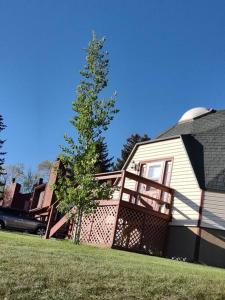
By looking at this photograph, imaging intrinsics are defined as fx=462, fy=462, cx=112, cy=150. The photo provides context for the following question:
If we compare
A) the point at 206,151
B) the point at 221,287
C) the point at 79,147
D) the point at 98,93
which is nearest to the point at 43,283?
the point at 221,287

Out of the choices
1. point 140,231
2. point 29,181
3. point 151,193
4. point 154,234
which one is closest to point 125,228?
point 140,231

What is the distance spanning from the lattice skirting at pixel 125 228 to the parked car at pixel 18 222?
10251 mm

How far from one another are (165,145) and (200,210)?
12.1 ft

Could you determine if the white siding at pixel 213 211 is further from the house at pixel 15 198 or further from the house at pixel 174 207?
the house at pixel 15 198

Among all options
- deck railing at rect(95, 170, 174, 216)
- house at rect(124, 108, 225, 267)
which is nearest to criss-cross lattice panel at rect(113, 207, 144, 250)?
deck railing at rect(95, 170, 174, 216)

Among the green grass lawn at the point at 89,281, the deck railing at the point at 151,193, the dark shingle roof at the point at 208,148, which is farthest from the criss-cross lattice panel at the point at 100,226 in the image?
the green grass lawn at the point at 89,281

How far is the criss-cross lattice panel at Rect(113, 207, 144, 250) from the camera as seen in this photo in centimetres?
1609

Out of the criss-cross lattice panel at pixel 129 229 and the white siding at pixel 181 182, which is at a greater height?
the white siding at pixel 181 182

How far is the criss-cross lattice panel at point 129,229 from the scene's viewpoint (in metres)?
16.1

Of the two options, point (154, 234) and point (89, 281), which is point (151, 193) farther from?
point (89, 281)

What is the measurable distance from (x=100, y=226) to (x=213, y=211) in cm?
423

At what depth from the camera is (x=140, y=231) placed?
55.2ft

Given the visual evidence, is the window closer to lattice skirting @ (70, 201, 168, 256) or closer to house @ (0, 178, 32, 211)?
lattice skirting @ (70, 201, 168, 256)

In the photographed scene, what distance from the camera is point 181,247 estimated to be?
17500 millimetres
